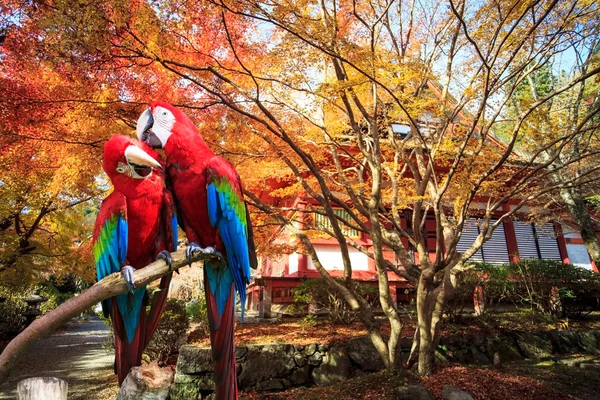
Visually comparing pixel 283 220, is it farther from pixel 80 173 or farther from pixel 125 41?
pixel 80 173

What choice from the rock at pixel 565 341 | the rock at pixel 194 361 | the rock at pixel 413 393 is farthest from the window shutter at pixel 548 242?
the rock at pixel 194 361

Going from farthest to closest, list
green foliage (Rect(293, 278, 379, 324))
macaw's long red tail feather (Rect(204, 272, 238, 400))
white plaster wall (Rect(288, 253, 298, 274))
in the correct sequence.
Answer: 1. white plaster wall (Rect(288, 253, 298, 274))
2. green foliage (Rect(293, 278, 379, 324))
3. macaw's long red tail feather (Rect(204, 272, 238, 400))

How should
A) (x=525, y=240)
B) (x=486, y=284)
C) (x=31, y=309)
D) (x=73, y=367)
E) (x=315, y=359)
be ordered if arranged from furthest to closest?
1. (x=525, y=240)
2. (x=31, y=309)
3. (x=486, y=284)
4. (x=73, y=367)
5. (x=315, y=359)

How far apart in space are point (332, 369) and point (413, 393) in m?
2.33

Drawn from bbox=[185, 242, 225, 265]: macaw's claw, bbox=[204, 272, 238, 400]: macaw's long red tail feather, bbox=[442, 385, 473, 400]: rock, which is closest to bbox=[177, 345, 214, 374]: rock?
bbox=[442, 385, 473, 400]: rock

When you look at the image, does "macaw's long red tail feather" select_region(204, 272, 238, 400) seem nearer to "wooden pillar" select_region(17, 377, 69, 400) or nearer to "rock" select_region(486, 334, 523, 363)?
"wooden pillar" select_region(17, 377, 69, 400)

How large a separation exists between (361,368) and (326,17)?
6.08 meters

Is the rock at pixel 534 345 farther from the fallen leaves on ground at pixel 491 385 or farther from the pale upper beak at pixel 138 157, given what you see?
the pale upper beak at pixel 138 157

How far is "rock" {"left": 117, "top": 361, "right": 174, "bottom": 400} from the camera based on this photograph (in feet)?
6.46

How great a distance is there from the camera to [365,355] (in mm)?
7047

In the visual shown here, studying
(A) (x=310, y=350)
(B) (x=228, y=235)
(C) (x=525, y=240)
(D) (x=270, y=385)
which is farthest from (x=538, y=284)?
(B) (x=228, y=235)

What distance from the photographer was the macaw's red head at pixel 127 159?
2002 millimetres

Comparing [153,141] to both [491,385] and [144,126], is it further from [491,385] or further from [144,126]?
[491,385]

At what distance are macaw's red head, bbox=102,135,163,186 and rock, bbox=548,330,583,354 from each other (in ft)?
32.5
